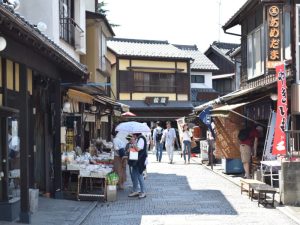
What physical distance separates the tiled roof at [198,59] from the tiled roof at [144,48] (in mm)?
1805

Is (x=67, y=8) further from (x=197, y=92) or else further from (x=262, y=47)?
(x=197, y=92)

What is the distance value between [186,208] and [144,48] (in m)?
35.8

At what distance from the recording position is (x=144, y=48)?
4769 centimetres

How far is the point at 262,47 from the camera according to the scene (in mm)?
19281

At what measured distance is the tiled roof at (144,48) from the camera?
45688 mm

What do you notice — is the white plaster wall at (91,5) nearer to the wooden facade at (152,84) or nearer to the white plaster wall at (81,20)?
the white plaster wall at (81,20)

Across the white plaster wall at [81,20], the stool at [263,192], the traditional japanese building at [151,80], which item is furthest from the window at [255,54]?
the traditional japanese building at [151,80]

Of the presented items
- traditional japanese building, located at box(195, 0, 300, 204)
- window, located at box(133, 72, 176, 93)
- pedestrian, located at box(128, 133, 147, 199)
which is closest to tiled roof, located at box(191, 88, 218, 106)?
window, located at box(133, 72, 176, 93)

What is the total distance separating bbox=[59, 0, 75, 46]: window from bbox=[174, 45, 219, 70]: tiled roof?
100.0ft

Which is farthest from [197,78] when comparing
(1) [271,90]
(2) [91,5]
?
(1) [271,90]

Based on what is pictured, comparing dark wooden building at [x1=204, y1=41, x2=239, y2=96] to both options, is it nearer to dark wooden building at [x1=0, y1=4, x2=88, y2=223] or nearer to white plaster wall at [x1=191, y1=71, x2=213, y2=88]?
white plaster wall at [x1=191, y1=71, x2=213, y2=88]

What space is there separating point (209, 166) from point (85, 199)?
11780mm

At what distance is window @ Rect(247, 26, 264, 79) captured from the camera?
64.1ft

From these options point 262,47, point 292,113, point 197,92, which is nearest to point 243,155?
point 292,113
